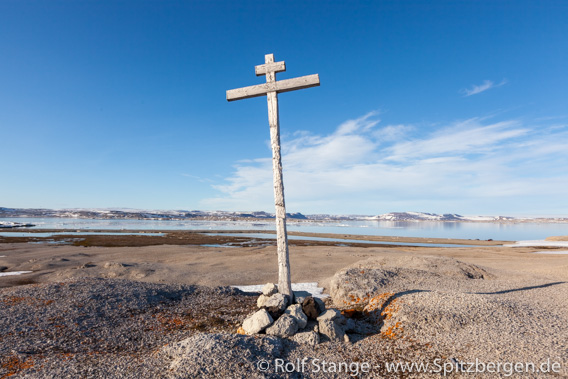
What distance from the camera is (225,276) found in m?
18.1

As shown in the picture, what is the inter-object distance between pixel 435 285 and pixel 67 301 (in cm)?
1336

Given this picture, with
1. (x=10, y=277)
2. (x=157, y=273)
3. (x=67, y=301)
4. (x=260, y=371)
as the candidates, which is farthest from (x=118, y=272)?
(x=260, y=371)

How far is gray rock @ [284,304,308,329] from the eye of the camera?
290 inches

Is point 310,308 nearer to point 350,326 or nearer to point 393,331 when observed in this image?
point 350,326

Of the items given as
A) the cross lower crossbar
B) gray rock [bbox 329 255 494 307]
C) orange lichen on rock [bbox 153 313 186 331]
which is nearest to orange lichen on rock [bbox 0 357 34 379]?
orange lichen on rock [bbox 153 313 186 331]

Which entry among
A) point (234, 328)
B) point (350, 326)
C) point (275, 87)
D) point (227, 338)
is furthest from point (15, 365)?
point (275, 87)

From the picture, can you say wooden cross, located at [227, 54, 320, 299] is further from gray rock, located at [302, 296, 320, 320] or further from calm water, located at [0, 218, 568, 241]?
calm water, located at [0, 218, 568, 241]

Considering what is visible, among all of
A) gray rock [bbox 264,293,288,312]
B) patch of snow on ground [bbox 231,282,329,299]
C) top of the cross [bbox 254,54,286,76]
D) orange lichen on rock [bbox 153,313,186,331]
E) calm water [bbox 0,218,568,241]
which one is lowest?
calm water [bbox 0,218,568,241]

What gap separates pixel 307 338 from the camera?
22.5 ft

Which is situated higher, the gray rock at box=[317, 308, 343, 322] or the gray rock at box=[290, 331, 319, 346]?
the gray rock at box=[317, 308, 343, 322]

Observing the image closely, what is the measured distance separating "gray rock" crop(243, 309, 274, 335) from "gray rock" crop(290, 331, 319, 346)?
75 cm

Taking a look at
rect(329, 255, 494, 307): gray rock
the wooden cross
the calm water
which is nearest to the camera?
the wooden cross

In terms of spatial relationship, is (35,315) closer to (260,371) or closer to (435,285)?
(260,371)

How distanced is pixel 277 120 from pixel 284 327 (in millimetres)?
5602
